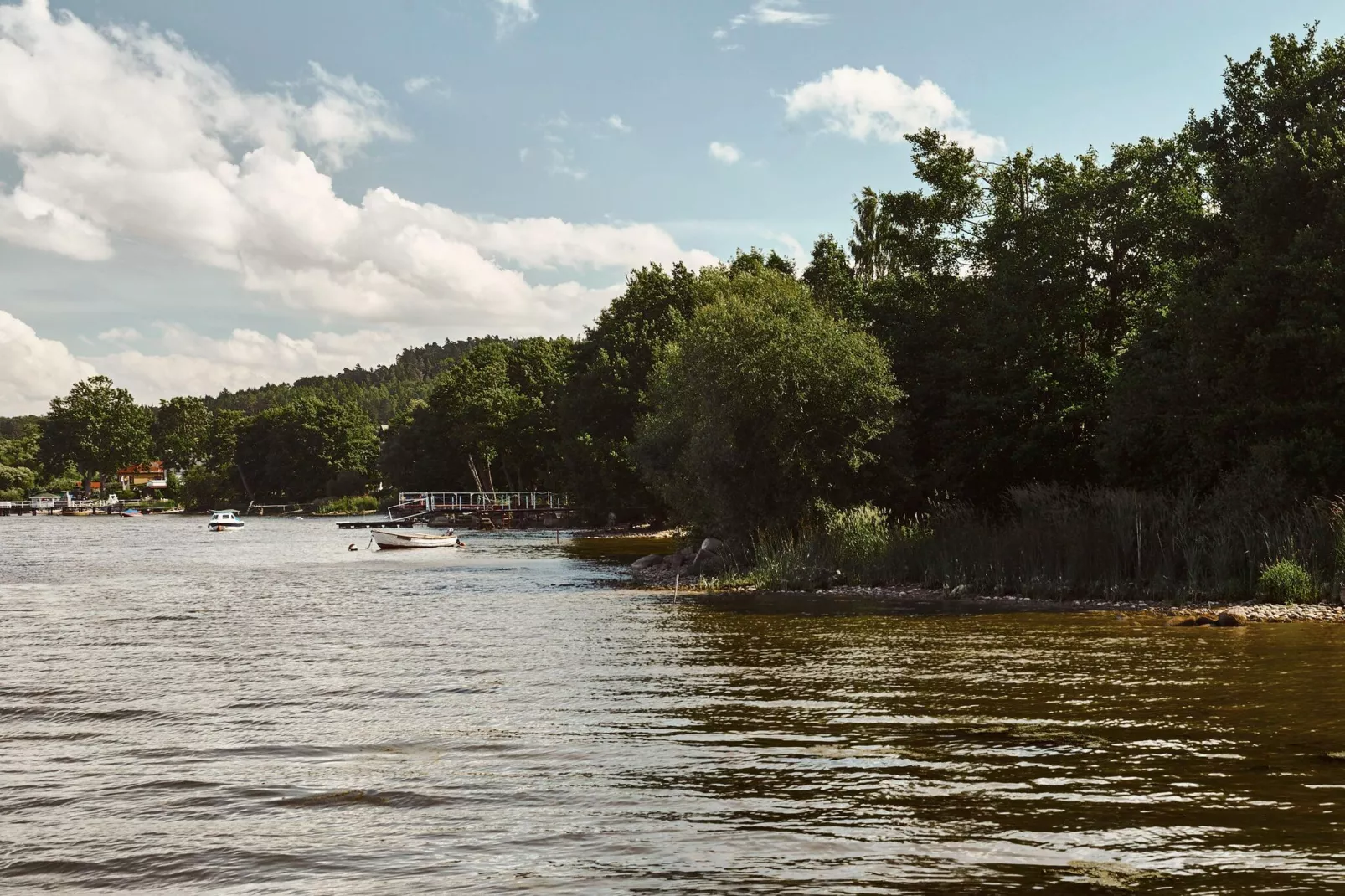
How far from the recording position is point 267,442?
182875 mm

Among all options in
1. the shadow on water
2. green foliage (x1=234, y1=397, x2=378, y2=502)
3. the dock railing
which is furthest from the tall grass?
green foliage (x1=234, y1=397, x2=378, y2=502)

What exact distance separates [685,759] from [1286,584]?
19.4 m

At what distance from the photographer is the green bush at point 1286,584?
2520 cm

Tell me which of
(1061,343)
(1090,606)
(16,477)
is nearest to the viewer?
(1090,606)

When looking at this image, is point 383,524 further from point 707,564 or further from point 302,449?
point 302,449

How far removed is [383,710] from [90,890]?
737cm

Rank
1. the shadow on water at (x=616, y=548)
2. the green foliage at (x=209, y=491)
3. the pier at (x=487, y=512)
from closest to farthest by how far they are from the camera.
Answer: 1. the shadow on water at (x=616, y=548)
2. the pier at (x=487, y=512)
3. the green foliage at (x=209, y=491)

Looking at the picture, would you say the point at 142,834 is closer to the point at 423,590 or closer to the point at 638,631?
the point at 638,631

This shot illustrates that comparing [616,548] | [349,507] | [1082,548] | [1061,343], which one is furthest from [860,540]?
[349,507]

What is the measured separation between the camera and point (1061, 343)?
132ft

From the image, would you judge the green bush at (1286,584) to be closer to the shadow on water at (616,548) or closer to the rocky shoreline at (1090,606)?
the rocky shoreline at (1090,606)

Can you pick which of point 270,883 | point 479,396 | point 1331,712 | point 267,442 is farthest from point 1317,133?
point 267,442

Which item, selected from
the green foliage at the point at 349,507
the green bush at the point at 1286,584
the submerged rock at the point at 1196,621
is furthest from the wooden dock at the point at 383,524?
the submerged rock at the point at 1196,621

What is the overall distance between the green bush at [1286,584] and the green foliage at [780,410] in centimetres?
1395
